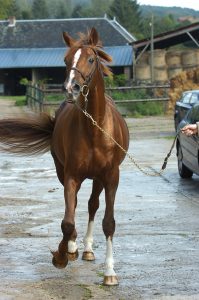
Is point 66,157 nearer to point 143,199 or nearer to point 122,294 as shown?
point 122,294

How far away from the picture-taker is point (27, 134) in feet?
30.7

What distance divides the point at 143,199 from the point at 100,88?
220 inches

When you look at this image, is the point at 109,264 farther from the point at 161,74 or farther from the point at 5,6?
the point at 5,6

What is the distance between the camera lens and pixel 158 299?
669 centimetres

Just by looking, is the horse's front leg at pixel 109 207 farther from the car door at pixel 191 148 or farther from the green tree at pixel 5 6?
the green tree at pixel 5 6

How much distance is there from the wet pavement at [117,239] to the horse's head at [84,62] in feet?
5.68

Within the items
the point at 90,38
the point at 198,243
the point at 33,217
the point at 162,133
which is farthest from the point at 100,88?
the point at 162,133

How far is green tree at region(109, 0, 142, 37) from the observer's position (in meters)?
135

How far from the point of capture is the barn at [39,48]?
70125 mm

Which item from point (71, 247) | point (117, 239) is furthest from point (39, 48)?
point (71, 247)

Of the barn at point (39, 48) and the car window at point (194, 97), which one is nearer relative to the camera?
the car window at point (194, 97)

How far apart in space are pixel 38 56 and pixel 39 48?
3.00 meters

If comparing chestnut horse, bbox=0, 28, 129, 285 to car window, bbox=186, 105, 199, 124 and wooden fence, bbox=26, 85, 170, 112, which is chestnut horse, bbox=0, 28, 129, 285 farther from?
wooden fence, bbox=26, 85, 170, 112

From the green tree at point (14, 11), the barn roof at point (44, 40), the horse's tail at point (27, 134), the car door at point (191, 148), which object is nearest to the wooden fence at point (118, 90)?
the car door at point (191, 148)
